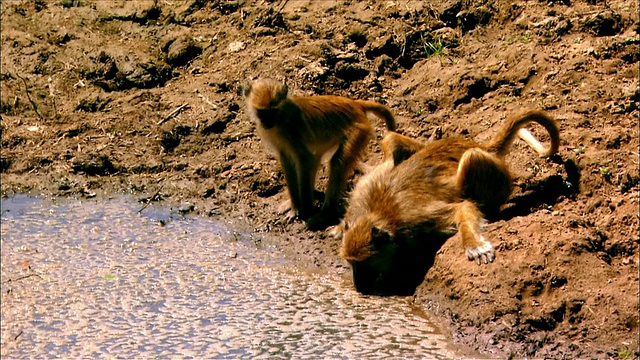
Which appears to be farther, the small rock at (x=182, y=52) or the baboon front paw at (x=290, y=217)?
the small rock at (x=182, y=52)

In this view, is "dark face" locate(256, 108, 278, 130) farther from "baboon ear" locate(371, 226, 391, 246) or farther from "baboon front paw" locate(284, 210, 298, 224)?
"baboon ear" locate(371, 226, 391, 246)

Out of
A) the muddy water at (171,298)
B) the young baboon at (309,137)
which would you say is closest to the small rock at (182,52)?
the muddy water at (171,298)

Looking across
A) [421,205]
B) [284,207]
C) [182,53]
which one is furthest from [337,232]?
[182,53]

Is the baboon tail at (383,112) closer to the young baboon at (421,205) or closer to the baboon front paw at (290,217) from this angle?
the young baboon at (421,205)

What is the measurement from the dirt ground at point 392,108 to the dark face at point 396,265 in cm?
24

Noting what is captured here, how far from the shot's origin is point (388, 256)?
724 cm

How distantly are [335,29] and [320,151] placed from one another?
2271mm

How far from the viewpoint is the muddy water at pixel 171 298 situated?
6.50 m

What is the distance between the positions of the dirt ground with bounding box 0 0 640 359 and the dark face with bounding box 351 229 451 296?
0.24m

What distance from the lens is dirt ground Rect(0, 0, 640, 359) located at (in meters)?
6.34

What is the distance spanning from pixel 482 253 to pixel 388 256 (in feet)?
2.65

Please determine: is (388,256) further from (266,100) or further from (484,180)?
(266,100)

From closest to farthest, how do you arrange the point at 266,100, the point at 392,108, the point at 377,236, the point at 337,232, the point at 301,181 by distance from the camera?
the point at 377,236
the point at 337,232
the point at 266,100
the point at 301,181
the point at 392,108

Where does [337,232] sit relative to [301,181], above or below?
below
